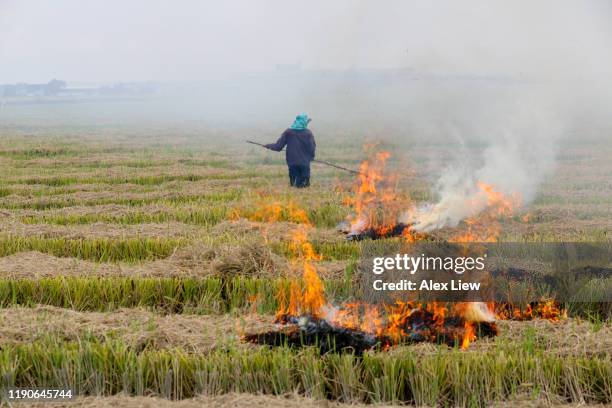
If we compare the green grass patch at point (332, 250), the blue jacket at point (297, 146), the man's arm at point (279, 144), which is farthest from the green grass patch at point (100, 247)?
the blue jacket at point (297, 146)

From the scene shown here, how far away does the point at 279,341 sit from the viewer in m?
5.45

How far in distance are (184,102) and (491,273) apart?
96.3m

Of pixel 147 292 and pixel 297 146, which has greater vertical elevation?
pixel 297 146

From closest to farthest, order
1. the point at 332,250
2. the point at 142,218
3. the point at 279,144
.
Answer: the point at 332,250 → the point at 142,218 → the point at 279,144

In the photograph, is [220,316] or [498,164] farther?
[498,164]

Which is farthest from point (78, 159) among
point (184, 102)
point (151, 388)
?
point (184, 102)

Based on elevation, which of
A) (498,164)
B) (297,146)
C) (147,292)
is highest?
(297,146)

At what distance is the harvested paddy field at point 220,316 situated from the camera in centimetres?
471

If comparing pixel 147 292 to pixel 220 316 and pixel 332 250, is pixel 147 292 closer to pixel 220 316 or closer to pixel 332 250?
pixel 220 316

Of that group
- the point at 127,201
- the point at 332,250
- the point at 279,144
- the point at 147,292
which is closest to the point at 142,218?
the point at 127,201

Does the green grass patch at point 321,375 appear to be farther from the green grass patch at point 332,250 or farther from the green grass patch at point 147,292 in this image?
the green grass patch at point 332,250

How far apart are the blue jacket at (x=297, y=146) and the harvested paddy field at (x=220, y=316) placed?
4.25ft

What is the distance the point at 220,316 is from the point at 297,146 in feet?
28.7

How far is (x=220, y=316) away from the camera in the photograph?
20.3ft
